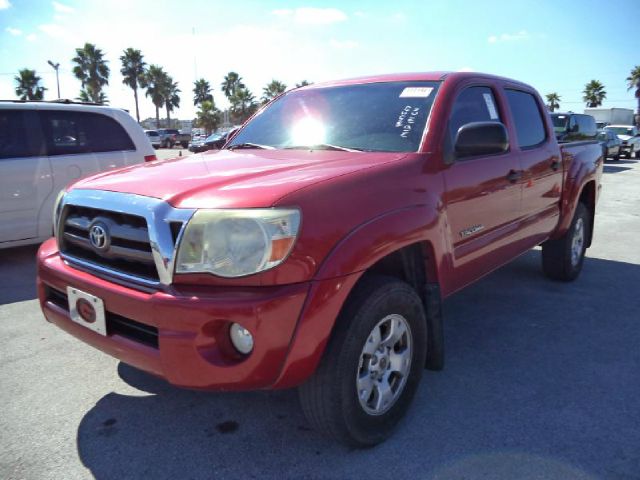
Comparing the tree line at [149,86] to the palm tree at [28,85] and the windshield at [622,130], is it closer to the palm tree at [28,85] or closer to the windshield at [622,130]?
the palm tree at [28,85]

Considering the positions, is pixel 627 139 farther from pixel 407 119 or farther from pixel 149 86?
pixel 149 86

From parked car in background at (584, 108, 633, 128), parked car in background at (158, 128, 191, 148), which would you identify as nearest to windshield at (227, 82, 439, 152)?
parked car in background at (584, 108, 633, 128)

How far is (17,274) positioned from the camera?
5.18 m

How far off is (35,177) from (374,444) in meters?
4.94

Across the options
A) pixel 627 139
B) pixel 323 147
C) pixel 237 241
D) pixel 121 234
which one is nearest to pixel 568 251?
pixel 323 147

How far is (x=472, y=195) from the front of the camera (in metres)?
2.92

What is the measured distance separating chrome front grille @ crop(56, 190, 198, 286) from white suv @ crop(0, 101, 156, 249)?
350cm

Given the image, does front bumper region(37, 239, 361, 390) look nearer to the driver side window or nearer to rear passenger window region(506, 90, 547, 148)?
the driver side window

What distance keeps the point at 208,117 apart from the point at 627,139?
47725mm

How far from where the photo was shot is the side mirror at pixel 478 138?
2686 millimetres

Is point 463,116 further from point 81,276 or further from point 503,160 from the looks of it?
point 81,276

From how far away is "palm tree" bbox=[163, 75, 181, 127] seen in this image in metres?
63.9

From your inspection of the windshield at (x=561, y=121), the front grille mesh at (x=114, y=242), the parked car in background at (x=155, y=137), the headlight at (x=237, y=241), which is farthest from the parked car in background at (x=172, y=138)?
the headlight at (x=237, y=241)

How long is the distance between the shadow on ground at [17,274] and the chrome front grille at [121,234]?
8.02 feet
